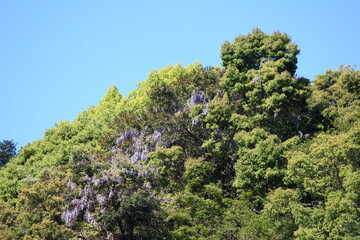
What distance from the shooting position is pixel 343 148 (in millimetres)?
26344

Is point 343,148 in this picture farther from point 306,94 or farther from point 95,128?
point 95,128

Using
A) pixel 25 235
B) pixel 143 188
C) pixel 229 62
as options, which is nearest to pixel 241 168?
pixel 143 188

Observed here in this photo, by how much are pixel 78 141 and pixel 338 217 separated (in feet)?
82.4

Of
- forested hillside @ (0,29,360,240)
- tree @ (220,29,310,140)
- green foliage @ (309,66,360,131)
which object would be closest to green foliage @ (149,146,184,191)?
forested hillside @ (0,29,360,240)

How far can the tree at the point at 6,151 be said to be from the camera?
78125 millimetres

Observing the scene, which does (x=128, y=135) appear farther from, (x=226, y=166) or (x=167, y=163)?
(x=226, y=166)

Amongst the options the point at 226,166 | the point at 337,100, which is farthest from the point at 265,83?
Result: the point at 226,166

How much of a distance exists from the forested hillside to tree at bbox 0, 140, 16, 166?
39.0 meters

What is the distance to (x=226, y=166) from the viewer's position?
1369 inches

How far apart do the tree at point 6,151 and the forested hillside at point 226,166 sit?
39.0 metres

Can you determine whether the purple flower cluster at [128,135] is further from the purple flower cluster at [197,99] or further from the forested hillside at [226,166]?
the purple flower cluster at [197,99]

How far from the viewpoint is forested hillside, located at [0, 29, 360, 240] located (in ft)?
88.8

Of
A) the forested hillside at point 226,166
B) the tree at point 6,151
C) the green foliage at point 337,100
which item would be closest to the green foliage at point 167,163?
the forested hillside at point 226,166

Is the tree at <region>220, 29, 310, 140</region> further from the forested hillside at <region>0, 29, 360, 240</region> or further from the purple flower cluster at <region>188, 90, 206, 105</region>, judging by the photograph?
the purple flower cluster at <region>188, 90, 206, 105</region>
